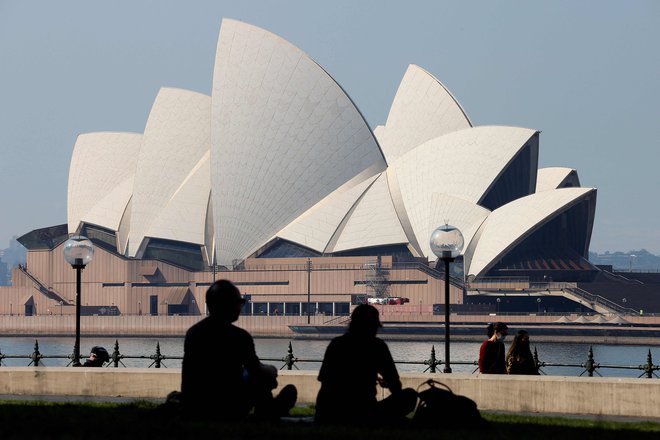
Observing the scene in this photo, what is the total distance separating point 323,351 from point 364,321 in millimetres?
57999

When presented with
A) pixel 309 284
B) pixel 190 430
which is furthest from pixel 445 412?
pixel 309 284

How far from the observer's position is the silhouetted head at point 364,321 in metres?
10.1

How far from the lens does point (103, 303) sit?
9931cm

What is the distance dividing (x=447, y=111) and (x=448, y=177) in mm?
6893

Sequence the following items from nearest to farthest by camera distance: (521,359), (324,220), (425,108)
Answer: (521,359) → (425,108) → (324,220)

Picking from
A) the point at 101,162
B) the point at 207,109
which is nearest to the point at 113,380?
the point at 207,109

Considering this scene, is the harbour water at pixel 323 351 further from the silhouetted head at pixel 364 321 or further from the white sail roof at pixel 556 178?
the silhouetted head at pixel 364 321

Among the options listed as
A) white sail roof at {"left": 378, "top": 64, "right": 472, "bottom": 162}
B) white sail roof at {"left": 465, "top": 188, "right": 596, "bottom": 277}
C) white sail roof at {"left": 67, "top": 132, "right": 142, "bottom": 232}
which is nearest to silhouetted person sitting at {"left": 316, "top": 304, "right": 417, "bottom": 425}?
white sail roof at {"left": 465, "top": 188, "right": 596, "bottom": 277}

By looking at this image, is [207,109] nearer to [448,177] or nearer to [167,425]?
[448,177]

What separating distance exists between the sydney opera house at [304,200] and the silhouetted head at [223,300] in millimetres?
73000

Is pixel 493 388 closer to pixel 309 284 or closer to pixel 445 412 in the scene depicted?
pixel 445 412

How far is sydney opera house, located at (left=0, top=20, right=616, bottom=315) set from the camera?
83.8 meters

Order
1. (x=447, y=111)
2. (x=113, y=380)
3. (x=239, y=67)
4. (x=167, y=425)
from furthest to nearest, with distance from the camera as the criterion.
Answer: (x=447, y=111)
(x=239, y=67)
(x=113, y=380)
(x=167, y=425)

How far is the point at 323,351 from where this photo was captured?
67812 millimetres
